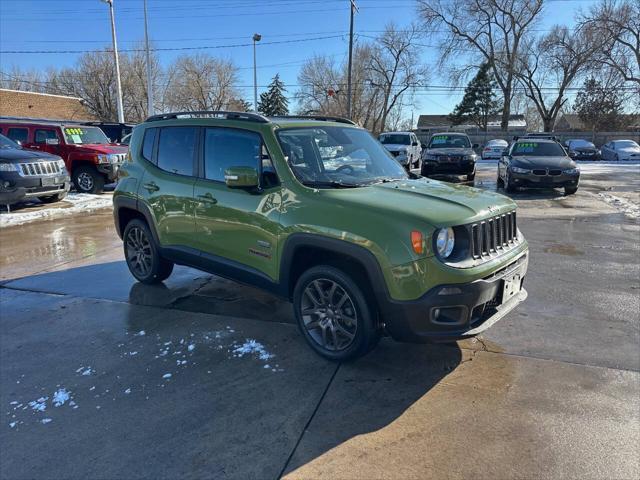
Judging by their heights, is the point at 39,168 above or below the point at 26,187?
above

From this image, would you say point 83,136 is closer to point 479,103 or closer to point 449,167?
point 449,167

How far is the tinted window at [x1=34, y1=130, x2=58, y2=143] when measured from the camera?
545 inches

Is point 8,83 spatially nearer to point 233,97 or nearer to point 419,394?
point 233,97

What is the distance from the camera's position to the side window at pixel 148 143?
5.22m

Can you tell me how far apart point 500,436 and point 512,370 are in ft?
2.86

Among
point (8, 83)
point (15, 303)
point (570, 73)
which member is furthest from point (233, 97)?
point (15, 303)

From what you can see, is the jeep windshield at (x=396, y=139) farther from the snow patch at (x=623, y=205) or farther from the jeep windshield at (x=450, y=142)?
the snow patch at (x=623, y=205)

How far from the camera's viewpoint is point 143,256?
5.60 metres

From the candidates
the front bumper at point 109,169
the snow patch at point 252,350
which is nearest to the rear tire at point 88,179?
the front bumper at point 109,169

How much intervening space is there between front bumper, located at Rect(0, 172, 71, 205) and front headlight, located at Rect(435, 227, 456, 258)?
10664mm

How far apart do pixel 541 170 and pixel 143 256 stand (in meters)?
11.1

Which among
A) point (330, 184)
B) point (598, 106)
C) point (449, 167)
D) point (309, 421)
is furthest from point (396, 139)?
point (598, 106)

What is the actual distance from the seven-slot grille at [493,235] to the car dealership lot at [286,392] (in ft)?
3.05

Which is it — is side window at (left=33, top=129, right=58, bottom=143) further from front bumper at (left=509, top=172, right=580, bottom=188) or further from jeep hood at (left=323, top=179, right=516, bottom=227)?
front bumper at (left=509, top=172, right=580, bottom=188)
